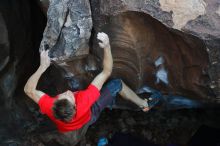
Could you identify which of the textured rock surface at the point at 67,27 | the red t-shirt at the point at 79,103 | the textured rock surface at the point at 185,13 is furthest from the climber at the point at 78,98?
the textured rock surface at the point at 185,13

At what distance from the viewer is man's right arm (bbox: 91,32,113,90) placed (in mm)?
3164

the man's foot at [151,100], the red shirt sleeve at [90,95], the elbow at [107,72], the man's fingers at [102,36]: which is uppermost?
the man's fingers at [102,36]

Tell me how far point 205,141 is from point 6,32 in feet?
7.02

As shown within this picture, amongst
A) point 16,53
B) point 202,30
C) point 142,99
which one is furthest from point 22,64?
point 202,30

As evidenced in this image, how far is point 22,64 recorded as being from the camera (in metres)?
4.20

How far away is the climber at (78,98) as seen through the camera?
3195 millimetres

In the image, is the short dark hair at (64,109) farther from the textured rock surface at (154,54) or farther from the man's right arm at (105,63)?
the textured rock surface at (154,54)

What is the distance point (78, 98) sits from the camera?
11.0 ft

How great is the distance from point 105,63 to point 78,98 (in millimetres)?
348

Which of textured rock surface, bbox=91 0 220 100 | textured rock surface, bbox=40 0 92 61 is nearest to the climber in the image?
textured rock surface, bbox=40 0 92 61

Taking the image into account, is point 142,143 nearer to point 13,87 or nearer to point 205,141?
point 205,141

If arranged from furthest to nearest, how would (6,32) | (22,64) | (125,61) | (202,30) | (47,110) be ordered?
(22,64) < (6,32) < (125,61) < (47,110) < (202,30)

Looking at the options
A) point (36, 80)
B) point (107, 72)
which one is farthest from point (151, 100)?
point (36, 80)

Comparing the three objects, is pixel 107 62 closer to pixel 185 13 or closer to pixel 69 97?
pixel 69 97
